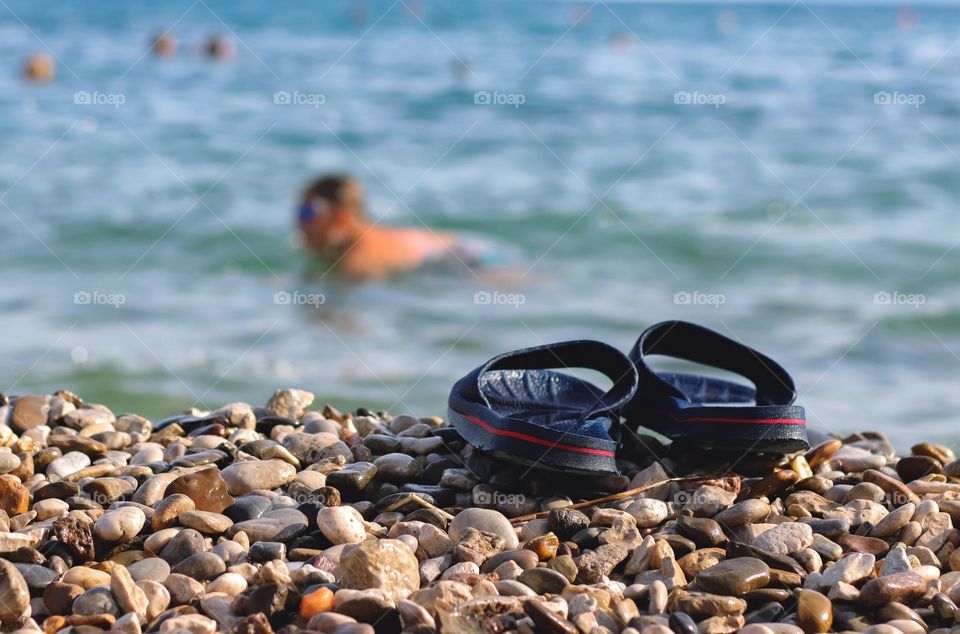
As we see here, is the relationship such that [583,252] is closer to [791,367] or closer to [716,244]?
[716,244]

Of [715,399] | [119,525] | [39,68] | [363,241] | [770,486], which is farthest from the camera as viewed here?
[39,68]

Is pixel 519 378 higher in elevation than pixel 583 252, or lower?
lower

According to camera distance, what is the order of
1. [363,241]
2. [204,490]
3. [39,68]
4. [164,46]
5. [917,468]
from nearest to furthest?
[204,490] < [917,468] < [363,241] < [39,68] < [164,46]

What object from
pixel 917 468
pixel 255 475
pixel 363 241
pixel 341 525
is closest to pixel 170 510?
pixel 255 475

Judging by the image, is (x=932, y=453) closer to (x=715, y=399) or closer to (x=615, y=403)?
(x=715, y=399)

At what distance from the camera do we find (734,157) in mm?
10523

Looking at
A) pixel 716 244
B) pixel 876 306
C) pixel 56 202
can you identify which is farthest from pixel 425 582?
pixel 56 202

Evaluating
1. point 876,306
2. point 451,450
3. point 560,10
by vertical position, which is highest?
point 560,10

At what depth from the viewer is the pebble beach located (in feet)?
5.88

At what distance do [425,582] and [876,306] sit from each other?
5.35 meters

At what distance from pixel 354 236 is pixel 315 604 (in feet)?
22.9

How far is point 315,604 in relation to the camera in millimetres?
1785

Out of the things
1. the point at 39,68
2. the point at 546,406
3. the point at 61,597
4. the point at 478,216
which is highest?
the point at 39,68

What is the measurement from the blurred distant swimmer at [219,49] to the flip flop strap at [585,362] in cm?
1563
